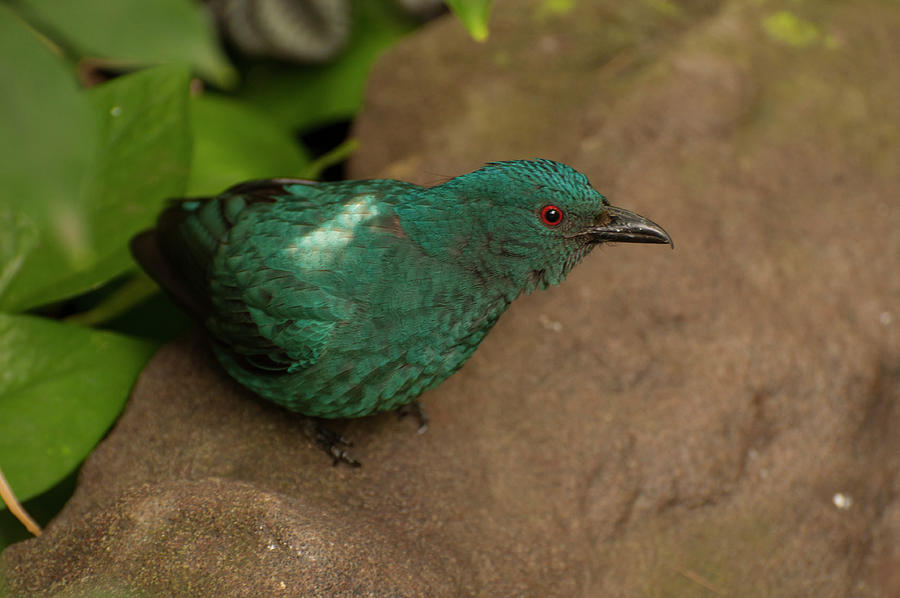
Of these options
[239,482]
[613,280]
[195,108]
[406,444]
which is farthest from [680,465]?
[195,108]

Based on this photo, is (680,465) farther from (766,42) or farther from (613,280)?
(766,42)

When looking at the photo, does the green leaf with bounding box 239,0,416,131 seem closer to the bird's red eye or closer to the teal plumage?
the teal plumage

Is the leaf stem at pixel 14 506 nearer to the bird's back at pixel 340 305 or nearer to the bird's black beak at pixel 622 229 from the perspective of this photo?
the bird's back at pixel 340 305

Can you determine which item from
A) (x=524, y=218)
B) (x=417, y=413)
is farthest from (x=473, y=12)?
(x=417, y=413)

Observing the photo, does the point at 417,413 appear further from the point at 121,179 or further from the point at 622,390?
the point at 121,179

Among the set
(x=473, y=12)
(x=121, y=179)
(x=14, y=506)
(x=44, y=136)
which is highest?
(x=44, y=136)

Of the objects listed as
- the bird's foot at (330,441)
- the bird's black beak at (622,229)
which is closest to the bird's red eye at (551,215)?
the bird's black beak at (622,229)
